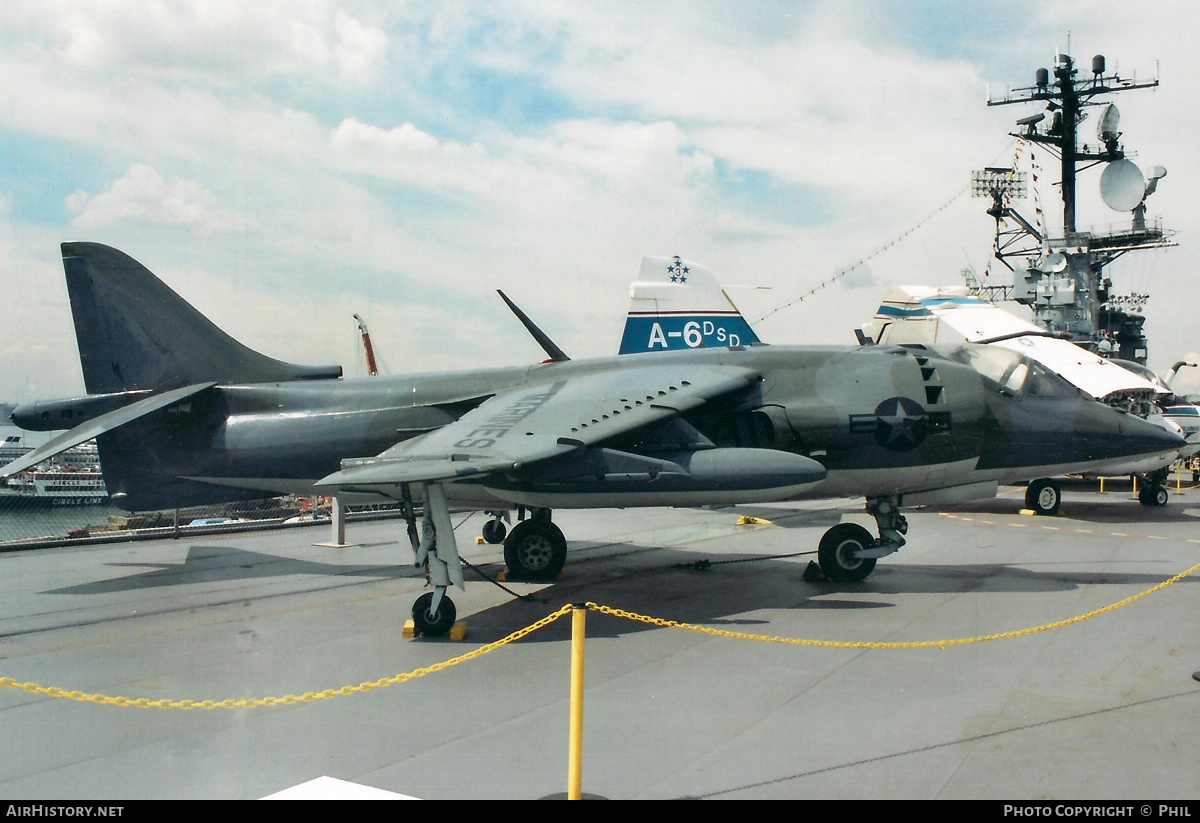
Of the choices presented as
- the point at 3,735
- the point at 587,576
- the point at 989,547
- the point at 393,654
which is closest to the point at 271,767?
the point at 3,735

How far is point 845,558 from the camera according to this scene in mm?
10570

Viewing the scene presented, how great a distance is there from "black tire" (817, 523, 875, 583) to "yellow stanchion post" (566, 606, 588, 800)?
6.95 m

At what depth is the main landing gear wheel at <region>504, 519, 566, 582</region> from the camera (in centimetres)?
1127

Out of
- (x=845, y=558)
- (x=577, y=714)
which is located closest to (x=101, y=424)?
(x=577, y=714)

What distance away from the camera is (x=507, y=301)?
1248 centimetres

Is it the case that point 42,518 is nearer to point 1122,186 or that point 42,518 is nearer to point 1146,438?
point 1146,438

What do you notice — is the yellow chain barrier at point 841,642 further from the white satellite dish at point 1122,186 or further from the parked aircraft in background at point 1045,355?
the white satellite dish at point 1122,186

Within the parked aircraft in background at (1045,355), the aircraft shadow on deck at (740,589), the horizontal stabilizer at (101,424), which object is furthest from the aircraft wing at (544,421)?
the parked aircraft in background at (1045,355)

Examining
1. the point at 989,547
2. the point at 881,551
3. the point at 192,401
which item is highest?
the point at 192,401

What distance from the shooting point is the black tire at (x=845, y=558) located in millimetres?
10555

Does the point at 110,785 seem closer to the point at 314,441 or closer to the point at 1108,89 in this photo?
the point at 314,441

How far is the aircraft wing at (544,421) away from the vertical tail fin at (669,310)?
7848 millimetres

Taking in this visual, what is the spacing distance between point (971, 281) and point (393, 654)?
48427 mm

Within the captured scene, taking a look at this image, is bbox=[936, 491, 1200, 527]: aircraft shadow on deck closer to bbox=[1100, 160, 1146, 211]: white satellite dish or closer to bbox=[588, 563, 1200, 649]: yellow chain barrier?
bbox=[588, 563, 1200, 649]: yellow chain barrier
